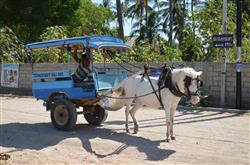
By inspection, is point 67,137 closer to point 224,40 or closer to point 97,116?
point 97,116

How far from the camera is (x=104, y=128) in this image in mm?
12078

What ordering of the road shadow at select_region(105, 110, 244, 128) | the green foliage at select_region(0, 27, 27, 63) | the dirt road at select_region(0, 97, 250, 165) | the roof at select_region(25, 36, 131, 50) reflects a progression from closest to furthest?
the dirt road at select_region(0, 97, 250, 165) → the roof at select_region(25, 36, 131, 50) → the road shadow at select_region(105, 110, 244, 128) → the green foliage at select_region(0, 27, 27, 63)

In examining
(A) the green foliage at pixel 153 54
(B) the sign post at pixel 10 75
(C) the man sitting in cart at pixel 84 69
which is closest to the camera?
(C) the man sitting in cart at pixel 84 69

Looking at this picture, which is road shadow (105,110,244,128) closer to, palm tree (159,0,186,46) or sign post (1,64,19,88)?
sign post (1,64,19,88)

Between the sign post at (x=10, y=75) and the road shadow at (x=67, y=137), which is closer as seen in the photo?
the road shadow at (x=67, y=137)

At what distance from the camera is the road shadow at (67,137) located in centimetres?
938

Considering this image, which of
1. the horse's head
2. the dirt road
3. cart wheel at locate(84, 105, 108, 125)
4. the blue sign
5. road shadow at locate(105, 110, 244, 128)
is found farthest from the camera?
the blue sign

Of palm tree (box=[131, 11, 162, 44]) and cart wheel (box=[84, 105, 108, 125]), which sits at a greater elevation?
palm tree (box=[131, 11, 162, 44])

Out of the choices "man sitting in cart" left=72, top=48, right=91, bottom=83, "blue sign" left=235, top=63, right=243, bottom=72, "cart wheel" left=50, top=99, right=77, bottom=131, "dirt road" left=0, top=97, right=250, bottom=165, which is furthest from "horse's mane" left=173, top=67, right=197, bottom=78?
"blue sign" left=235, top=63, right=243, bottom=72

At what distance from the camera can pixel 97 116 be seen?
41.0ft

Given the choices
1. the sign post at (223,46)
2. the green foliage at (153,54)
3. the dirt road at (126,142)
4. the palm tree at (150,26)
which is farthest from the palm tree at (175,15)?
the dirt road at (126,142)

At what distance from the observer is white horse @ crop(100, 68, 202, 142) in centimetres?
973

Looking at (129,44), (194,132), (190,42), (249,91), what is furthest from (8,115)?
(190,42)

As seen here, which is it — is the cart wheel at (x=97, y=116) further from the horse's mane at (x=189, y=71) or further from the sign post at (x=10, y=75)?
the sign post at (x=10, y=75)
